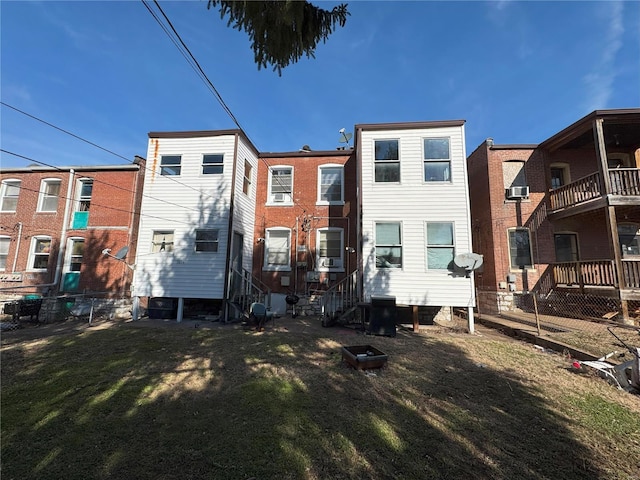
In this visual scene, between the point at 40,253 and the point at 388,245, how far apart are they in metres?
17.0

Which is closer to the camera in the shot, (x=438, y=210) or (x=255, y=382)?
(x=255, y=382)

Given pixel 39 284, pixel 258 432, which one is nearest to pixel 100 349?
pixel 258 432

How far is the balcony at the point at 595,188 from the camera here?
1077cm

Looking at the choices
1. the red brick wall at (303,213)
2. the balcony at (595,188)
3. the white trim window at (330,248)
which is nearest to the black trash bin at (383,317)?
the red brick wall at (303,213)

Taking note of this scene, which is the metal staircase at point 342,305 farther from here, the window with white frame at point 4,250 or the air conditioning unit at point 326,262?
the window with white frame at point 4,250

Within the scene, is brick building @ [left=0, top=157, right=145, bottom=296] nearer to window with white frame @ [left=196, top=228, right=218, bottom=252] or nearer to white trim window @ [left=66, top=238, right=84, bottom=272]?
white trim window @ [left=66, top=238, right=84, bottom=272]

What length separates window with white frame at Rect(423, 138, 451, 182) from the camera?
1045 cm

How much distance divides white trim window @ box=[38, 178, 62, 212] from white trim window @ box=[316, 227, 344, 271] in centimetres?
1375

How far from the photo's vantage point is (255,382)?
16.7 ft

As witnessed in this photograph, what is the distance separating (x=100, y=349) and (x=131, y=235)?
7.86 m

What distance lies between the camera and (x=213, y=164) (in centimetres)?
1177

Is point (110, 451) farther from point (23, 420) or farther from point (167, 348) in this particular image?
point (167, 348)

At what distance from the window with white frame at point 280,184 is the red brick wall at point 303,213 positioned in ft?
0.77

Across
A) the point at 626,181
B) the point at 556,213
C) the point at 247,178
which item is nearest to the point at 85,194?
the point at 247,178
